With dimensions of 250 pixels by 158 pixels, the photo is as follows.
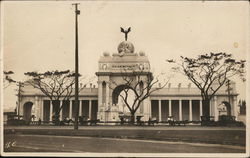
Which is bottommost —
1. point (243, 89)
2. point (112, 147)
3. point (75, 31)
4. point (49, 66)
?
point (112, 147)

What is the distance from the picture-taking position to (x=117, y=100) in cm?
4397

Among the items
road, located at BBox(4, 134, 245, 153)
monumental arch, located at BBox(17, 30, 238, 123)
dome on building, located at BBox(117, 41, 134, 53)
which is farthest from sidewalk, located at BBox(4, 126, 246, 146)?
monumental arch, located at BBox(17, 30, 238, 123)

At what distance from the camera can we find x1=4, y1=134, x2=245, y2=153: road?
53.1 ft

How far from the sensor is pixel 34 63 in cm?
2031

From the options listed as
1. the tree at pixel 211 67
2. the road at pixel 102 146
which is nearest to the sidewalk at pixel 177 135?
the road at pixel 102 146

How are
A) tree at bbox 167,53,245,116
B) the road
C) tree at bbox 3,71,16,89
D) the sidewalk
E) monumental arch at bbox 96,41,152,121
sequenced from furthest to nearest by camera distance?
monumental arch at bbox 96,41,152,121 → tree at bbox 167,53,245,116 → tree at bbox 3,71,16,89 → the sidewalk → the road

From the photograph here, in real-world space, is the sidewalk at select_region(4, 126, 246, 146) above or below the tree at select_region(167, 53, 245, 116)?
below

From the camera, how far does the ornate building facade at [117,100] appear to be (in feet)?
120

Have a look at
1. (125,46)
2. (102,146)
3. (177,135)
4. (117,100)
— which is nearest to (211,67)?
(177,135)

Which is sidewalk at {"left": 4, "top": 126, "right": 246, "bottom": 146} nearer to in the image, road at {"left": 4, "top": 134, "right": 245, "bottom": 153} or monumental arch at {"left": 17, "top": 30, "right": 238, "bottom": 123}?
road at {"left": 4, "top": 134, "right": 245, "bottom": 153}

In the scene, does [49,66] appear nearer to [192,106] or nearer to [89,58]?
[89,58]

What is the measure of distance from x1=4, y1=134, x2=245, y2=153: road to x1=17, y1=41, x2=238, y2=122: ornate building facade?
15.8 m

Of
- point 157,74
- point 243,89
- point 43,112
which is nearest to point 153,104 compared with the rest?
point 43,112

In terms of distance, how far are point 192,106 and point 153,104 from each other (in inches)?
204
